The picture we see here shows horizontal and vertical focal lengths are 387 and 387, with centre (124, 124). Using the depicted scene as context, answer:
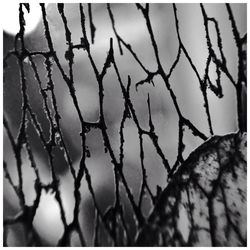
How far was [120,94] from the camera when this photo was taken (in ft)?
3.96

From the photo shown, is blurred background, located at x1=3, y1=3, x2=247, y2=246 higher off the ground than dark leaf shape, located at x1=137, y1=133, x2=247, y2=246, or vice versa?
blurred background, located at x1=3, y1=3, x2=247, y2=246

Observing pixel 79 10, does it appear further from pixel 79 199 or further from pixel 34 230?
pixel 34 230

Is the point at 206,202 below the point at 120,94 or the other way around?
below

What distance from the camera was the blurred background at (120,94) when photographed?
1176mm

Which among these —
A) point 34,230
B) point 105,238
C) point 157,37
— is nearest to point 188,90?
point 157,37

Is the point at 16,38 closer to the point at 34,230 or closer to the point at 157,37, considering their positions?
the point at 157,37

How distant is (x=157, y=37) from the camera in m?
1.21

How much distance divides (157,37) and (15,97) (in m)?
0.48

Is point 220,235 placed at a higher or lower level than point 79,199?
lower

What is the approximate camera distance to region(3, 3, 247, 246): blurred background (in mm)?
1176

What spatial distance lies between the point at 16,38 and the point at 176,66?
1.66 ft

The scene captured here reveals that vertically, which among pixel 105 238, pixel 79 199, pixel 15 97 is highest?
pixel 15 97

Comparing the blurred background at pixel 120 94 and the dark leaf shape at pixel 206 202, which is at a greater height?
the blurred background at pixel 120 94

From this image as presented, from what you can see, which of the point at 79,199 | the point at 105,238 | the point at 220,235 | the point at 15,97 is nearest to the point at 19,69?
the point at 15,97
